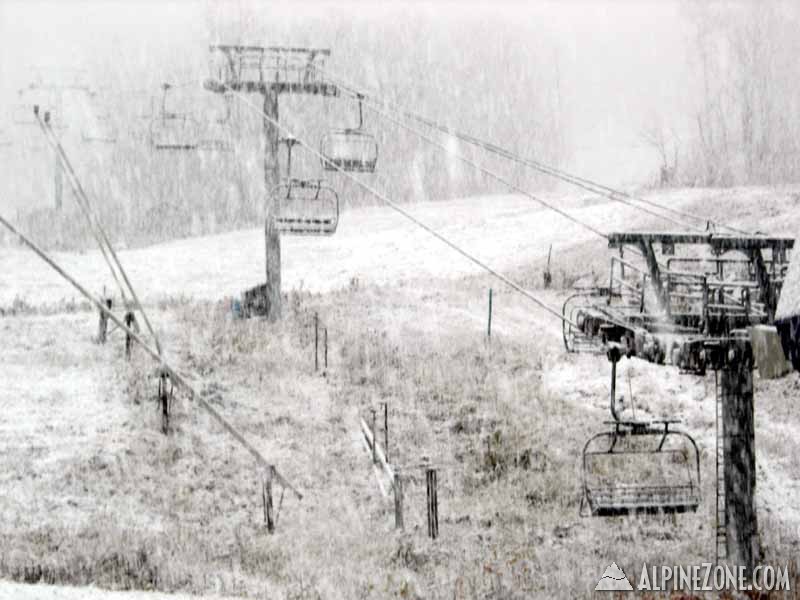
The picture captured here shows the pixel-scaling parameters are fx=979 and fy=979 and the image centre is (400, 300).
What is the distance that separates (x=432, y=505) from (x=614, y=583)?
10.9 ft

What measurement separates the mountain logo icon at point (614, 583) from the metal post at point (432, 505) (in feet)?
9.26

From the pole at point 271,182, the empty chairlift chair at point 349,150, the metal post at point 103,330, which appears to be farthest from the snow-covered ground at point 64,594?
the pole at point 271,182

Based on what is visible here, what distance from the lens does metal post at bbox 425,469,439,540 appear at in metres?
14.0

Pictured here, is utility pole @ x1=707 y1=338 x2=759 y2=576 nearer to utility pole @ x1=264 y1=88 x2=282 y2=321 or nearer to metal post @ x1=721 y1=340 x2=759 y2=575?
metal post @ x1=721 y1=340 x2=759 y2=575

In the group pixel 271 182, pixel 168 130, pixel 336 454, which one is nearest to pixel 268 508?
pixel 336 454

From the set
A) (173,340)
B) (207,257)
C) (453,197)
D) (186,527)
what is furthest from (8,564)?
(453,197)

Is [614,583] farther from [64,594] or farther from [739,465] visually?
[64,594]

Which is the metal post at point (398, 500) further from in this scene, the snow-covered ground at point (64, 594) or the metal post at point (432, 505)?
the snow-covered ground at point (64, 594)

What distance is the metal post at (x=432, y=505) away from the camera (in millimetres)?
13980

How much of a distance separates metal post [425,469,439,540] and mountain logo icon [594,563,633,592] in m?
2.82

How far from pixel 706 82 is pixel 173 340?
38.7 metres

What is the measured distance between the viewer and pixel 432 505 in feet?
46.4

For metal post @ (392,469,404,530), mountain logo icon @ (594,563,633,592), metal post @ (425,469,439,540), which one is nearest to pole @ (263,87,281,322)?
metal post @ (392,469,404,530)

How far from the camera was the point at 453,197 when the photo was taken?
6400 centimetres
